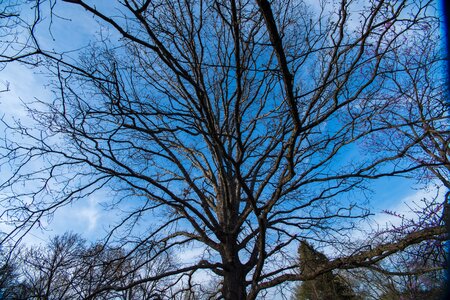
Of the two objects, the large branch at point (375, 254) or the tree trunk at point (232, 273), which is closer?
the large branch at point (375, 254)

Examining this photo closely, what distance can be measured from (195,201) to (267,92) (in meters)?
2.70

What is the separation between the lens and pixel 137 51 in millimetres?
5391

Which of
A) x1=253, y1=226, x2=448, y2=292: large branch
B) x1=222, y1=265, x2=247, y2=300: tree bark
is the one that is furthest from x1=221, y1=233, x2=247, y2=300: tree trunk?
x1=253, y1=226, x2=448, y2=292: large branch

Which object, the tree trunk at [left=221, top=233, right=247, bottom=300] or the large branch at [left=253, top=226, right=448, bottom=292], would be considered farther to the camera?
the tree trunk at [left=221, top=233, right=247, bottom=300]

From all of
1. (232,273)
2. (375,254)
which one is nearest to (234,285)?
(232,273)

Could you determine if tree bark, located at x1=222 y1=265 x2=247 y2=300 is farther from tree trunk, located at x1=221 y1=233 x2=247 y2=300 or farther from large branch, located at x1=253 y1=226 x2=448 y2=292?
large branch, located at x1=253 y1=226 x2=448 y2=292

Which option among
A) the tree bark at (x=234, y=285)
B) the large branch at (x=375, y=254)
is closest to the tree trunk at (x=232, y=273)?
the tree bark at (x=234, y=285)

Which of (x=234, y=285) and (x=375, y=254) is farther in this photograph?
(x=234, y=285)

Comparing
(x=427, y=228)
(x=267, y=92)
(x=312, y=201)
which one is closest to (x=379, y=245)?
(x=427, y=228)

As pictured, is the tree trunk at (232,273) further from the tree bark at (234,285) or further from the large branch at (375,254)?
the large branch at (375,254)

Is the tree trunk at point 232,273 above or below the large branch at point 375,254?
above

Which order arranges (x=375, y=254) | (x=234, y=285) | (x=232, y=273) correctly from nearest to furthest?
(x=375, y=254), (x=234, y=285), (x=232, y=273)

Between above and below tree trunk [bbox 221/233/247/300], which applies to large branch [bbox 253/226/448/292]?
below

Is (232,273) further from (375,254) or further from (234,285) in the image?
(375,254)
